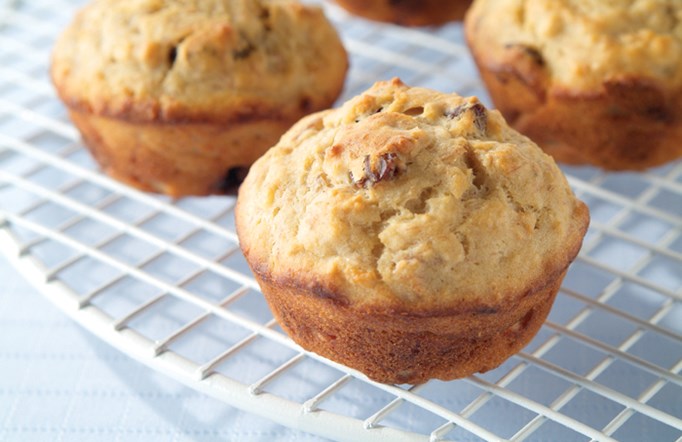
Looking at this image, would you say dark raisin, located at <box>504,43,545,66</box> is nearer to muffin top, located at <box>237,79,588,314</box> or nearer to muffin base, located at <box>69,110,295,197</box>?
muffin top, located at <box>237,79,588,314</box>

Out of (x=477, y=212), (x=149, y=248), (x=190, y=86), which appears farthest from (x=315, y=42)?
(x=477, y=212)

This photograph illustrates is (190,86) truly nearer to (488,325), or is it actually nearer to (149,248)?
(149,248)

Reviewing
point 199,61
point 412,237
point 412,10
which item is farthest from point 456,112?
point 412,10

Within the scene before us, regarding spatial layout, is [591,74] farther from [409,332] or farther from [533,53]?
[409,332]

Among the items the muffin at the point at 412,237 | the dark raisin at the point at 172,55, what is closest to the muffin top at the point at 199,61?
the dark raisin at the point at 172,55

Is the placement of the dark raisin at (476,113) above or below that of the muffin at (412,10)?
above

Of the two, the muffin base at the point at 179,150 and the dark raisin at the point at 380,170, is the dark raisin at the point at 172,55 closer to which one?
the muffin base at the point at 179,150
